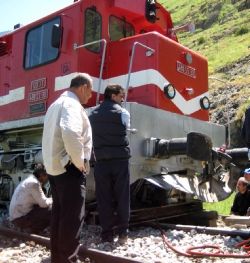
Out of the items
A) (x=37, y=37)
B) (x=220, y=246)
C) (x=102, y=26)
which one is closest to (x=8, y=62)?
(x=37, y=37)

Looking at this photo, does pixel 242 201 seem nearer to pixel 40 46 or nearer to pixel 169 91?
pixel 169 91

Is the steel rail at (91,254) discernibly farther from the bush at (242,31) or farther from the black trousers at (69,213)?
the bush at (242,31)

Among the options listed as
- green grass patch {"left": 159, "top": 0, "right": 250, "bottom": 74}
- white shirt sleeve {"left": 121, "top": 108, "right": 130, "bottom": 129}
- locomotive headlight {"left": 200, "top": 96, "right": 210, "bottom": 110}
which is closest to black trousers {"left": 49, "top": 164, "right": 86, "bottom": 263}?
white shirt sleeve {"left": 121, "top": 108, "right": 130, "bottom": 129}

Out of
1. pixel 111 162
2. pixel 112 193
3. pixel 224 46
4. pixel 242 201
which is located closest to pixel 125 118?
pixel 111 162

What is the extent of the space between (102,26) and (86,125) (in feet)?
10.5

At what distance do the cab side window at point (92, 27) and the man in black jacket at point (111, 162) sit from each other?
1.67m

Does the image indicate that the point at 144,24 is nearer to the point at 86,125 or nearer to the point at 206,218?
the point at 206,218

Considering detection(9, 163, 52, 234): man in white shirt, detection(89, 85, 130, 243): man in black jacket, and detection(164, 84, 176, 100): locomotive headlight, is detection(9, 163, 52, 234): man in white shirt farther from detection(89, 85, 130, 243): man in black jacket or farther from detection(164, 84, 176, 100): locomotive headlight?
detection(164, 84, 176, 100): locomotive headlight

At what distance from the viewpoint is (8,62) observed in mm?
8234

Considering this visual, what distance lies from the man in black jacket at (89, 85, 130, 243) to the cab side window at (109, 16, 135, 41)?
208 centimetres

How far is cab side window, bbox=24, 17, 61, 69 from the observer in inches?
279

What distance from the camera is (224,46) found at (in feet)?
99.6

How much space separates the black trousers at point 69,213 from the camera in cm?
407

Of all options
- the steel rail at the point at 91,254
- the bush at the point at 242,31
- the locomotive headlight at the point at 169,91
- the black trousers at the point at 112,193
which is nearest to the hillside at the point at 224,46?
the bush at the point at 242,31
